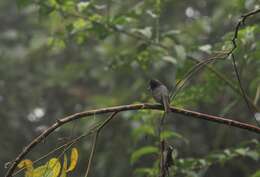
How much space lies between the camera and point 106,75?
17.1 ft

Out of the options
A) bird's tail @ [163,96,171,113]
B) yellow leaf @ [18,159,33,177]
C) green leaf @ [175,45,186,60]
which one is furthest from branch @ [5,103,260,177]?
green leaf @ [175,45,186,60]

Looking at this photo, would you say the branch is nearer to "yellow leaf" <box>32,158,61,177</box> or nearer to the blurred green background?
"yellow leaf" <box>32,158,61,177</box>

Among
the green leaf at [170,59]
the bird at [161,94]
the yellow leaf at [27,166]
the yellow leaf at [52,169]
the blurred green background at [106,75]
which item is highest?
the blurred green background at [106,75]

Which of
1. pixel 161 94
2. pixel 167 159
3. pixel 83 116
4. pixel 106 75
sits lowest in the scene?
pixel 167 159

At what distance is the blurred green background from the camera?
2988 mm

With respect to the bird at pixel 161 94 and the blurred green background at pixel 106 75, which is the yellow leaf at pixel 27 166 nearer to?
the bird at pixel 161 94

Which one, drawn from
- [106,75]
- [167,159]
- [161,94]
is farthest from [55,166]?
[106,75]

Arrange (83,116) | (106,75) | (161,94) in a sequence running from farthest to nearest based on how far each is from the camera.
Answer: (106,75) → (161,94) → (83,116)

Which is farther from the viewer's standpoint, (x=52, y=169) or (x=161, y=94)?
(x=161, y=94)

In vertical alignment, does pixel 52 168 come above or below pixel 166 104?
below

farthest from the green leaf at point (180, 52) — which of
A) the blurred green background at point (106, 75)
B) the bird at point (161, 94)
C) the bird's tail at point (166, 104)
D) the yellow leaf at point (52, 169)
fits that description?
the yellow leaf at point (52, 169)

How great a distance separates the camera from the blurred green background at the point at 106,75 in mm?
2988

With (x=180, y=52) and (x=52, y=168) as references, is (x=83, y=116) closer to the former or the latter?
(x=52, y=168)

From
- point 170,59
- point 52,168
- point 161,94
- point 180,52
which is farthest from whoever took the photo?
point 170,59
